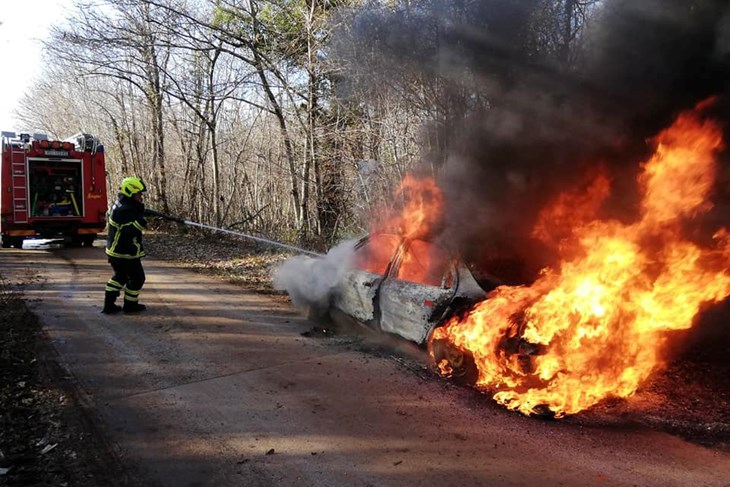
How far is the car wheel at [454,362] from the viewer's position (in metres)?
4.60

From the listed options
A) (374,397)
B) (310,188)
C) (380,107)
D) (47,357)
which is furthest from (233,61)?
(374,397)

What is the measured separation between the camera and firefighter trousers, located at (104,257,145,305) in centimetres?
677

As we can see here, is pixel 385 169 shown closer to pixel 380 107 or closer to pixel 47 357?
pixel 380 107

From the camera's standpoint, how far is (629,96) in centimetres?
514

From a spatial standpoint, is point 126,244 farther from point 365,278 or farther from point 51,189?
point 51,189

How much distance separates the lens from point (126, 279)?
689 cm

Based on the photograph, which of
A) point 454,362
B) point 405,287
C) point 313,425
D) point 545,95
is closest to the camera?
point 313,425

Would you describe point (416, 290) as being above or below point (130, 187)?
below

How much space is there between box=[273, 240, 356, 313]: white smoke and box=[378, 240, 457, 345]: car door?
3.04ft

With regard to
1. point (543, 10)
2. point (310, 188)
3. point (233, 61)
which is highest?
point (233, 61)

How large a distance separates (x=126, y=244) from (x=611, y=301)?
233 inches

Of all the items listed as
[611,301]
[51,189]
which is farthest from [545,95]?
[51,189]

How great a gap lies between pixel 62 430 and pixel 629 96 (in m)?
6.00

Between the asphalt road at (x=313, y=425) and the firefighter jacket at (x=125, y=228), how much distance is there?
3.40 feet
